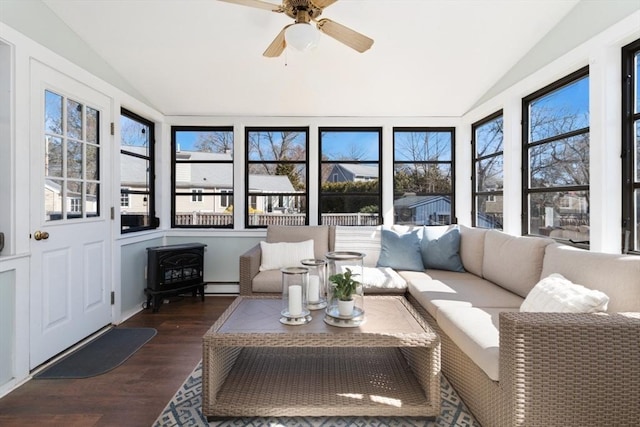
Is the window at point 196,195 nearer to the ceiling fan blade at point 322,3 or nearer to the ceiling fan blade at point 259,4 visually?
the ceiling fan blade at point 259,4

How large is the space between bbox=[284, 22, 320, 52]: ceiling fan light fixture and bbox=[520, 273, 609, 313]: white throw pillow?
6.41 feet

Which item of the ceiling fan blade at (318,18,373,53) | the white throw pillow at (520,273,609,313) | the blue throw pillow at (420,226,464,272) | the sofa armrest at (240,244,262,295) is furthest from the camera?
the blue throw pillow at (420,226,464,272)

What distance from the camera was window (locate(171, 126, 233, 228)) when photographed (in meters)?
4.38

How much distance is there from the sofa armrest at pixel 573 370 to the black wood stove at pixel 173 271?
3342mm

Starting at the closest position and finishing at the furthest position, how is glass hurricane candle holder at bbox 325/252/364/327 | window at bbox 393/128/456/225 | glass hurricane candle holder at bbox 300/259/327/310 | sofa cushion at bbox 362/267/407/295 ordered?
1. glass hurricane candle holder at bbox 325/252/364/327
2. glass hurricane candle holder at bbox 300/259/327/310
3. sofa cushion at bbox 362/267/407/295
4. window at bbox 393/128/456/225

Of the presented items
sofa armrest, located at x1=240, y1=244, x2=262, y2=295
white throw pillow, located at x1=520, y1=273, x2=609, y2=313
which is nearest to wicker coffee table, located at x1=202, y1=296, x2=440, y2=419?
white throw pillow, located at x1=520, y1=273, x2=609, y2=313

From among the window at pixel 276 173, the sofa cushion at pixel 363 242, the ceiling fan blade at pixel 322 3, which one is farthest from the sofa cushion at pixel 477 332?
the window at pixel 276 173

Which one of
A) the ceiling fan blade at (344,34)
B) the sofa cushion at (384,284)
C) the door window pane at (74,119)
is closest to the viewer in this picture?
the ceiling fan blade at (344,34)

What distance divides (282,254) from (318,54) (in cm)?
197

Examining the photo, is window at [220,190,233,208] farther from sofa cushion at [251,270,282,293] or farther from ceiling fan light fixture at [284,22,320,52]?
ceiling fan light fixture at [284,22,320,52]

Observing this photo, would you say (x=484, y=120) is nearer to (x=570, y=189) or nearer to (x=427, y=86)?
(x=427, y=86)

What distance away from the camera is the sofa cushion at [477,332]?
1.64 metres

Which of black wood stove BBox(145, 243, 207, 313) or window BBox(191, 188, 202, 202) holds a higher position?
window BBox(191, 188, 202, 202)

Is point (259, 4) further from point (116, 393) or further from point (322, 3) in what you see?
point (116, 393)
